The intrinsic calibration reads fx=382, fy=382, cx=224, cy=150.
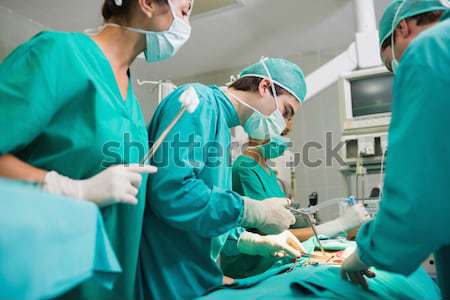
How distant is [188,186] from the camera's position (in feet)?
3.76

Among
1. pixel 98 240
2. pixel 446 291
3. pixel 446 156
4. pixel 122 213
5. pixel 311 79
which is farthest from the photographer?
pixel 311 79

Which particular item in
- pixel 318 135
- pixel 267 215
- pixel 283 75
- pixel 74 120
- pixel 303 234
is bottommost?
pixel 303 234

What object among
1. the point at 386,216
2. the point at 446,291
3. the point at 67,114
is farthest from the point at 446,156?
the point at 67,114

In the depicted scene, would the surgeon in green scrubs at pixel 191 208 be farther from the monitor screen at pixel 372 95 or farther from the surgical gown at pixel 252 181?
the monitor screen at pixel 372 95

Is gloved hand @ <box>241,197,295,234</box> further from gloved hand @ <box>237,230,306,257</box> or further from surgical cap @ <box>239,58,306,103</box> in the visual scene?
surgical cap @ <box>239,58,306,103</box>

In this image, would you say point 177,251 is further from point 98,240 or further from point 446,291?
point 446,291

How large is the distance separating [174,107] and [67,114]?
38 cm

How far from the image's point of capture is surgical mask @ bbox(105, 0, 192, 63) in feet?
4.10

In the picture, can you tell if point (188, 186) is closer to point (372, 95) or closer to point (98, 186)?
point (98, 186)

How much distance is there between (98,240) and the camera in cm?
62

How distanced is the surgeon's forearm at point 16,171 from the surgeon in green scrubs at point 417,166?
0.74 meters

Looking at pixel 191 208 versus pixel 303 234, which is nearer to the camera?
pixel 191 208

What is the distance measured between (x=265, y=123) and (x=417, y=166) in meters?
0.99

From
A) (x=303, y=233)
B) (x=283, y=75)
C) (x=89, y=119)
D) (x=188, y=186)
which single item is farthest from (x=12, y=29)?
(x=303, y=233)
